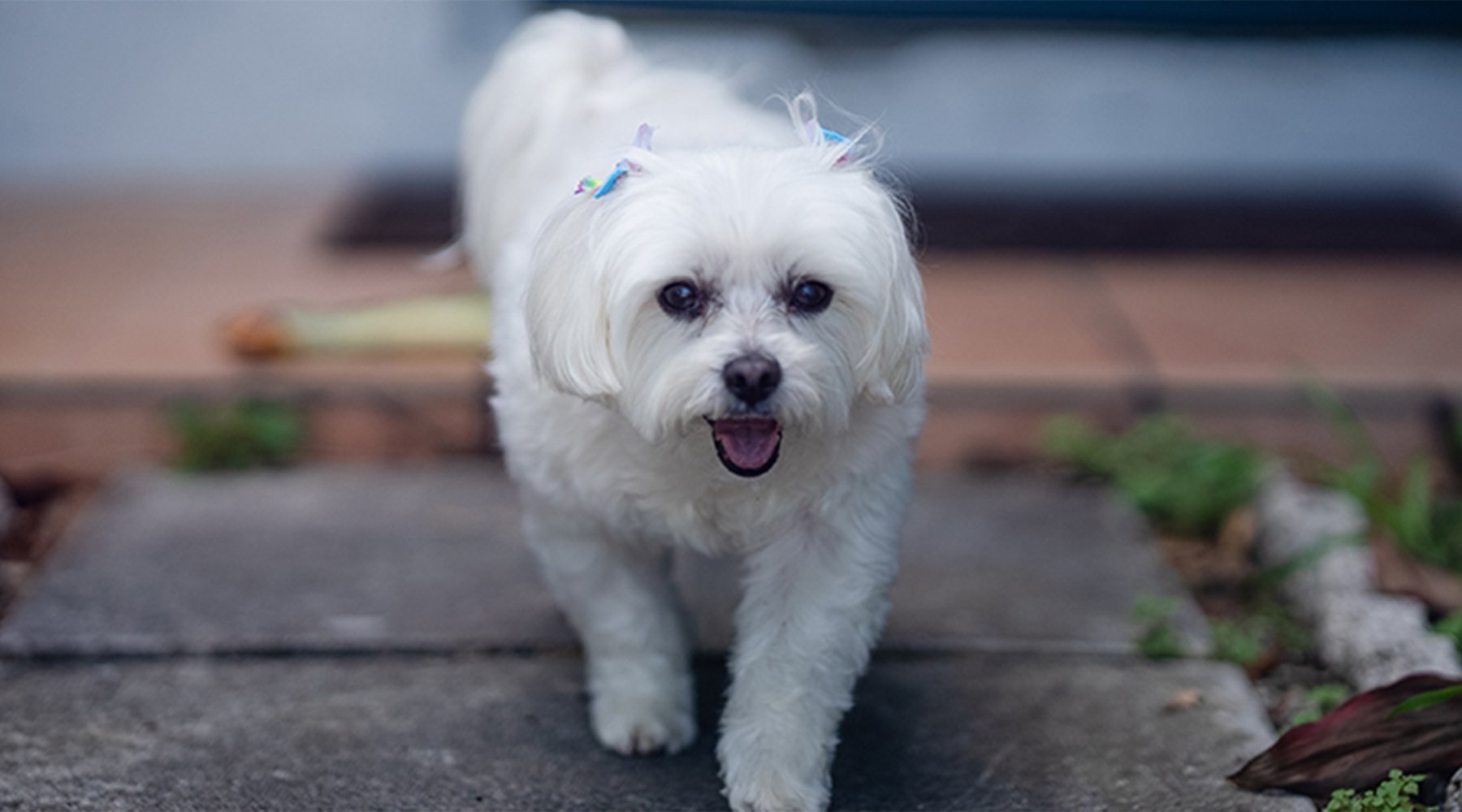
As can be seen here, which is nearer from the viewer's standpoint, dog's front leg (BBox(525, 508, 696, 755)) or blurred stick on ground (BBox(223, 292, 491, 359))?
dog's front leg (BBox(525, 508, 696, 755))

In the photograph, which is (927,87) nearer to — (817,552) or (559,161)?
(559,161)

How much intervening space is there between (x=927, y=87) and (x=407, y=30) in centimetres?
180

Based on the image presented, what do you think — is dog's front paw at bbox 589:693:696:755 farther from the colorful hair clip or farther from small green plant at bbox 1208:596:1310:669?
small green plant at bbox 1208:596:1310:669

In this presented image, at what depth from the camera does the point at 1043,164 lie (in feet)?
→ 18.5

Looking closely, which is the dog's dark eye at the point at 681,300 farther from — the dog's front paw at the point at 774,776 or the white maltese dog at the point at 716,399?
the dog's front paw at the point at 774,776

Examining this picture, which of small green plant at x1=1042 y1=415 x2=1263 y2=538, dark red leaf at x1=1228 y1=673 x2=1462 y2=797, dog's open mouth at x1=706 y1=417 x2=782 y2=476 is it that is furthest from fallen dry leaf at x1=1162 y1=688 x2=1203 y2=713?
dog's open mouth at x1=706 y1=417 x2=782 y2=476

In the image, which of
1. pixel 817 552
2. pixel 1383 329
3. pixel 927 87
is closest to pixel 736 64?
pixel 927 87

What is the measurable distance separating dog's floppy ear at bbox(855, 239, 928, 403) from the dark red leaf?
915 millimetres

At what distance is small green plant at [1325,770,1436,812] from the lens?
8.22 feet

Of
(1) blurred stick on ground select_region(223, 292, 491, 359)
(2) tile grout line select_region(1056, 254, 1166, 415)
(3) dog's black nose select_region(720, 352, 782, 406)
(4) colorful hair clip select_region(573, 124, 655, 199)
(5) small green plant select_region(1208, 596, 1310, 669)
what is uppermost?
(4) colorful hair clip select_region(573, 124, 655, 199)

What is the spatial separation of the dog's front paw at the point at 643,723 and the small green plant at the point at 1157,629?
971 millimetres

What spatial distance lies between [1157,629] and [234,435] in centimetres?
230

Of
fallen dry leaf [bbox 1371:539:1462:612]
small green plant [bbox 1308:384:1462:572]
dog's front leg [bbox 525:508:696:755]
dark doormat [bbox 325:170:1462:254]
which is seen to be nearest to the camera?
dog's front leg [bbox 525:508:696:755]

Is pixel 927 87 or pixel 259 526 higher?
pixel 927 87
